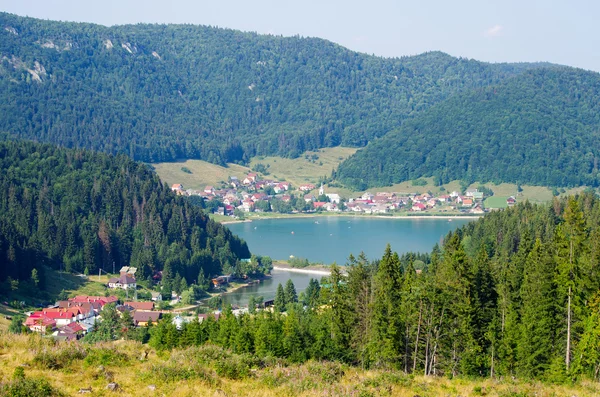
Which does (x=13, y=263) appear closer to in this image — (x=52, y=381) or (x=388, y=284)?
(x=388, y=284)

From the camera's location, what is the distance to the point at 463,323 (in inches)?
974

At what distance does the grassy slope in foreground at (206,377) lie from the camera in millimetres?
13875

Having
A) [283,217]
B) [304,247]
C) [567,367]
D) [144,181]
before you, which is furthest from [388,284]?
[283,217]

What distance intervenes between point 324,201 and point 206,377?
146 m

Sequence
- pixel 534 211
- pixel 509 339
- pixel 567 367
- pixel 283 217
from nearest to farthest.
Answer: pixel 567 367
pixel 509 339
pixel 534 211
pixel 283 217

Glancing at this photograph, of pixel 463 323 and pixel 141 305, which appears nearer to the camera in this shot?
pixel 463 323

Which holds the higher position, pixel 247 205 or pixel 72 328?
pixel 247 205

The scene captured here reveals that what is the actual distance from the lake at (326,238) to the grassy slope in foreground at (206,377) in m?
45.6

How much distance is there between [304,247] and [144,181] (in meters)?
23.8

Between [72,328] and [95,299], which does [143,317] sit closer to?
[72,328]

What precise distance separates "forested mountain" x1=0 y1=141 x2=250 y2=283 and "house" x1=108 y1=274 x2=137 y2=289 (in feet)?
12.5

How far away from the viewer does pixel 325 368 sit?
16.3 meters

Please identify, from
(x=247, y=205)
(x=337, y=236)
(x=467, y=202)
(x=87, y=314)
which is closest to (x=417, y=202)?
(x=467, y=202)

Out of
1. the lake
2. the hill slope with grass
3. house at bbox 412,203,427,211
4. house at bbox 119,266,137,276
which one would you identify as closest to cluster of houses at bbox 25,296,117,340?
the hill slope with grass
